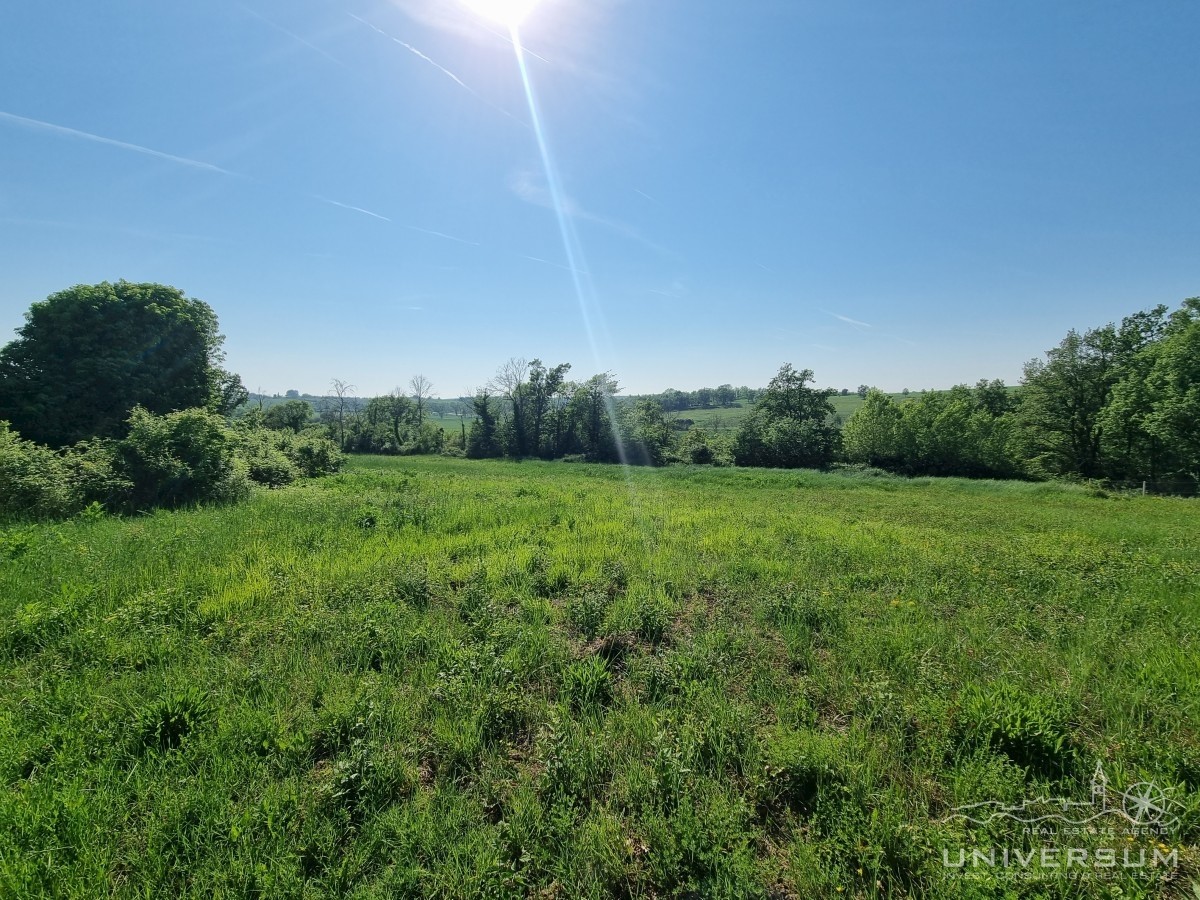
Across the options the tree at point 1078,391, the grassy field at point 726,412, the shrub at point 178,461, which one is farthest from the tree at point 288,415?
the tree at point 1078,391

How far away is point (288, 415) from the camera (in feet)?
220

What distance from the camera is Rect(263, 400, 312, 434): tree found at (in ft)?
217

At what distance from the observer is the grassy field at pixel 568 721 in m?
2.62

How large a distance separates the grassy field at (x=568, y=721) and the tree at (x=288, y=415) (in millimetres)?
69937

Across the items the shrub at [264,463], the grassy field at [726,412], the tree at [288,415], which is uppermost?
the grassy field at [726,412]

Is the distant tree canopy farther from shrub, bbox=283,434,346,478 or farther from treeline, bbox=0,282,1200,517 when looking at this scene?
shrub, bbox=283,434,346,478

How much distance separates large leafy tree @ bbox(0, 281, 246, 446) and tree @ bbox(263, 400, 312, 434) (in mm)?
47980

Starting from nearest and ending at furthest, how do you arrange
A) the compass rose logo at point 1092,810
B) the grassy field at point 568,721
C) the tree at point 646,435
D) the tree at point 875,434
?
the grassy field at point 568,721
the compass rose logo at point 1092,810
the tree at point 875,434
the tree at point 646,435

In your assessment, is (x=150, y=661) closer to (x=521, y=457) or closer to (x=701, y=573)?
(x=701, y=573)

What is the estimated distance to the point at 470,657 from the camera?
4.72 m

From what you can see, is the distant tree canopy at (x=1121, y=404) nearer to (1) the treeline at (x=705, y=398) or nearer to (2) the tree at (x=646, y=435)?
(2) the tree at (x=646, y=435)

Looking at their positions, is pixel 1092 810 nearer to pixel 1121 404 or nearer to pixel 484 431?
pixel 1121 404

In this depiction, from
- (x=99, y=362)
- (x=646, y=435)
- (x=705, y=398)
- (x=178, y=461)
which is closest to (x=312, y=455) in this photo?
(x=99, y=362)

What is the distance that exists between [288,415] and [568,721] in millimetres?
80668
